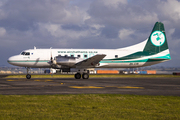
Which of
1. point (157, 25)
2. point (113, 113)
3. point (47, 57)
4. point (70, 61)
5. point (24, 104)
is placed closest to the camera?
point (113, 113)

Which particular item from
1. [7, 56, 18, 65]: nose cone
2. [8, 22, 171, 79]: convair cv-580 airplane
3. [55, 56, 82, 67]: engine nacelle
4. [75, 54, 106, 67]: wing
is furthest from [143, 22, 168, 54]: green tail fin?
[7, 56, 18, 65]: nose cone

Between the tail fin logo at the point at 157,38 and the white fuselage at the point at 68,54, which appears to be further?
the tail fin logo at the point at 157,38

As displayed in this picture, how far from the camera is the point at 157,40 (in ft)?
130

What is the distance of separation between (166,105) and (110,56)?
1028 inches

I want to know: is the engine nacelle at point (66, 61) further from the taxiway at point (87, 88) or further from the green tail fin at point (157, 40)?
the green tail fin at point (157, 40)

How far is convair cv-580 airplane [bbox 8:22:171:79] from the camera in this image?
32.0 m

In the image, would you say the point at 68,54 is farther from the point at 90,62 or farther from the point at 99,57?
the point at 99,57

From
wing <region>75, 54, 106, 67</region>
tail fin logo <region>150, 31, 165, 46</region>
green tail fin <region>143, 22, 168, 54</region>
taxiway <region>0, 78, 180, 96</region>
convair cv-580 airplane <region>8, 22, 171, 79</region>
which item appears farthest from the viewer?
tail fin logo <region>150, 31, 165, 46</region>

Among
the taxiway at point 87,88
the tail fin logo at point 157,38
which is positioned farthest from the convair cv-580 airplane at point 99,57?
the taxiway at point 87,88

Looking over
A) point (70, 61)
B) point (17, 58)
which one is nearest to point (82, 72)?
point (70, 61)

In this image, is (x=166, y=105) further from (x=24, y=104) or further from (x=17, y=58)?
(x=17, y=58)

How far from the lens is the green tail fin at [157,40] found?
3900cm

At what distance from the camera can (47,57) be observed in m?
33.9

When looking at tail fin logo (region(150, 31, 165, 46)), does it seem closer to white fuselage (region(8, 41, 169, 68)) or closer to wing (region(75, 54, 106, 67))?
white fuselage (region(8, 41, 169, 68))
